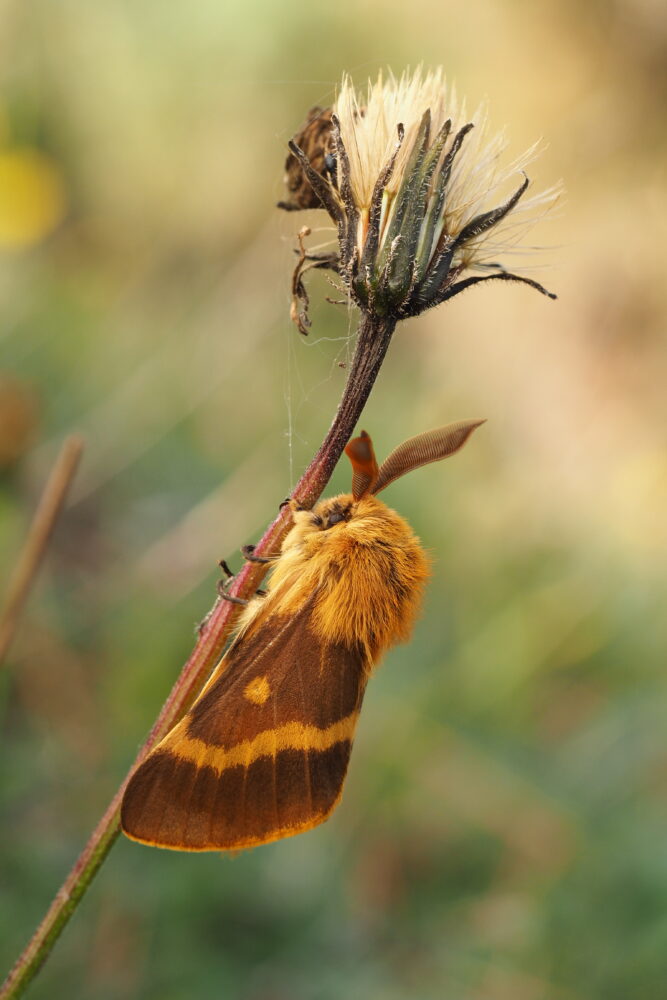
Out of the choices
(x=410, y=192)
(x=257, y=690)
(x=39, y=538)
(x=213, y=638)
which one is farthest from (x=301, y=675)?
(x=410, y=192)

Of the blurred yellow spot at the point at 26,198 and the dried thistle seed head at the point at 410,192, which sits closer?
the dried thistle seed head at the point at 410,192

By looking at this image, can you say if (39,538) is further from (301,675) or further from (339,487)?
(339,487)

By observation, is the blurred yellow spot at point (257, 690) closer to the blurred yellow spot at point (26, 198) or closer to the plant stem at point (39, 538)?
the plant stem at point (39, 538)

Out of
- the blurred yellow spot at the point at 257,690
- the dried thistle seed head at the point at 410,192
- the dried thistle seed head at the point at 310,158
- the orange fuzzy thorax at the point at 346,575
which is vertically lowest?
the blurred yellow spot at the point at 257,690

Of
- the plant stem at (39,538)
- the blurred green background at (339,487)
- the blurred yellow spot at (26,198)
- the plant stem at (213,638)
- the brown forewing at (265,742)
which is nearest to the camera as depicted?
the plant stem at (213,638)

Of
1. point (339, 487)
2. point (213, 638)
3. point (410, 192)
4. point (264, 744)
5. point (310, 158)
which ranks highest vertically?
point (310, 158)

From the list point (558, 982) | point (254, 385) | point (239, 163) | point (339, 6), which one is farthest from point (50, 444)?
point (339, 6)

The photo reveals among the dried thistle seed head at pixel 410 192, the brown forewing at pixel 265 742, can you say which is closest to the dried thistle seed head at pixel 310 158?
A: the dried thistle seed head at pixel 410 192
